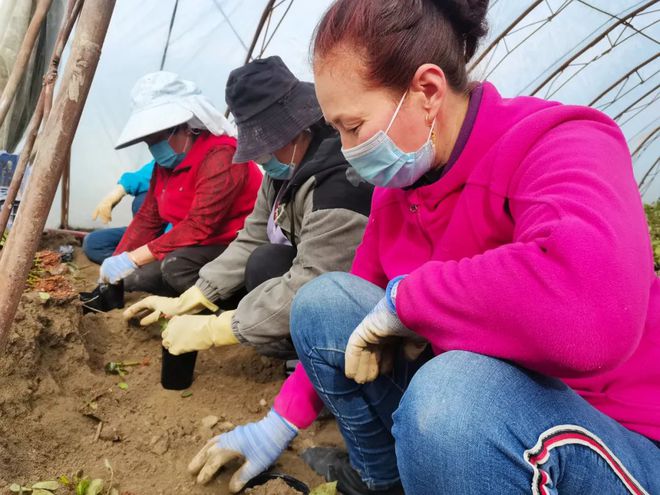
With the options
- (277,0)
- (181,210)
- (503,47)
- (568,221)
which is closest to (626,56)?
(503,47)

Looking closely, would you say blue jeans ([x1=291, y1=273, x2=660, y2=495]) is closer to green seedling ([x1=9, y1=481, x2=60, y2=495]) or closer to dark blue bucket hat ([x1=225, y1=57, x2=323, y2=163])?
green seedling ([x1=9, y1=481, x2=60, y2=495])

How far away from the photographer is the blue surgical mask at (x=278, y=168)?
237 centimetres

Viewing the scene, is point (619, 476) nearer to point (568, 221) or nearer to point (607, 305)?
point (607, 305)

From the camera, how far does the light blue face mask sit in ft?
10.5

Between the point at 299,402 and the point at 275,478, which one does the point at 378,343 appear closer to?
the point at 299,402

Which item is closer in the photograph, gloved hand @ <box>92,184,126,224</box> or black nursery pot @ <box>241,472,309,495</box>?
black nursery pot @ <box>241,472,309,495</box>

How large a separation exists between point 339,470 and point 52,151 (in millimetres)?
1284

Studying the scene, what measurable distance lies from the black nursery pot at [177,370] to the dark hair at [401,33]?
1462 millimetres

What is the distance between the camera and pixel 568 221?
98cm

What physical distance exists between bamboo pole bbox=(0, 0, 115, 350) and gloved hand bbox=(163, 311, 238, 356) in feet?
2.25

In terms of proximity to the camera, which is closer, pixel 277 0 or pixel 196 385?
pixel 196 385

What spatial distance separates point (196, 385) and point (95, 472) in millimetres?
673

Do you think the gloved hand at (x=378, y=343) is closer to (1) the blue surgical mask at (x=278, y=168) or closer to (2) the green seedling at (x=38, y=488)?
(2) the green seedling at (x=38, y=488)

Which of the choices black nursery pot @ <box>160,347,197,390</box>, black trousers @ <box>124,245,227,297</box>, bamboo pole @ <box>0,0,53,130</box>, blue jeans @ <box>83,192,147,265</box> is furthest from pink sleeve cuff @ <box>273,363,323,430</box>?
blue jeans @ <box>83,192,147,265</box>
